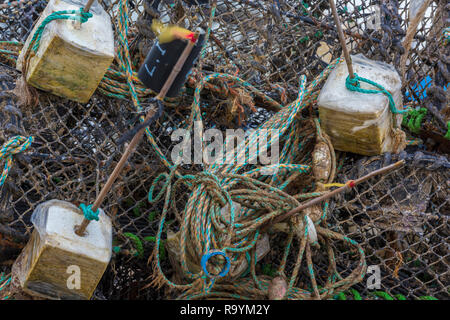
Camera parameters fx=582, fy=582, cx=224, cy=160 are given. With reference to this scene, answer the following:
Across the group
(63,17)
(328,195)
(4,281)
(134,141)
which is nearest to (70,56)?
(63,17)

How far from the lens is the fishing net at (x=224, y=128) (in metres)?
1.87

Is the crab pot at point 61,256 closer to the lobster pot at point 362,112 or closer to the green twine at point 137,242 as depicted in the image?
the green twine at point 137,242

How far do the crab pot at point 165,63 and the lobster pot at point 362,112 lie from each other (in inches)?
26.9

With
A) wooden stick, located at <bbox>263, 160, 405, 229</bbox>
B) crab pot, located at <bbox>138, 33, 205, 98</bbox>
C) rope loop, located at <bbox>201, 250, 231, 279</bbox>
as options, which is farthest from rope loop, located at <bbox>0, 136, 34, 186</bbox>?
wooden stick, located at <bbox>263, 160, 405, 229</bbox>

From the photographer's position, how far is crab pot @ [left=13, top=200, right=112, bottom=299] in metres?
1.59

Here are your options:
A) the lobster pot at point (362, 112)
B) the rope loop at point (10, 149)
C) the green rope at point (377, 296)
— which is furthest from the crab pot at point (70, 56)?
the green rope at point (377, 296)

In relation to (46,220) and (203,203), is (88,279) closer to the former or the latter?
(46,220)

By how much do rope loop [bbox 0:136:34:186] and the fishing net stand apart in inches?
1.5

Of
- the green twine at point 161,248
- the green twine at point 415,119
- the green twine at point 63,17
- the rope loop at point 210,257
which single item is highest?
the green twine at point 63,17

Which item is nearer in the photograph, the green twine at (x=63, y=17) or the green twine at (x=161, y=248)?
the green twine at (x=63, y=17)

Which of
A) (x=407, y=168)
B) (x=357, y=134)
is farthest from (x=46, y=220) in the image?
(x=407, y=168)

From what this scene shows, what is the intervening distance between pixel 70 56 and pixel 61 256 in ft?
1.96

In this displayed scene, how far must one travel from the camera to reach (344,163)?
2193mm

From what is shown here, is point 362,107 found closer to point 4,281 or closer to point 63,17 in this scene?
point 63,17
